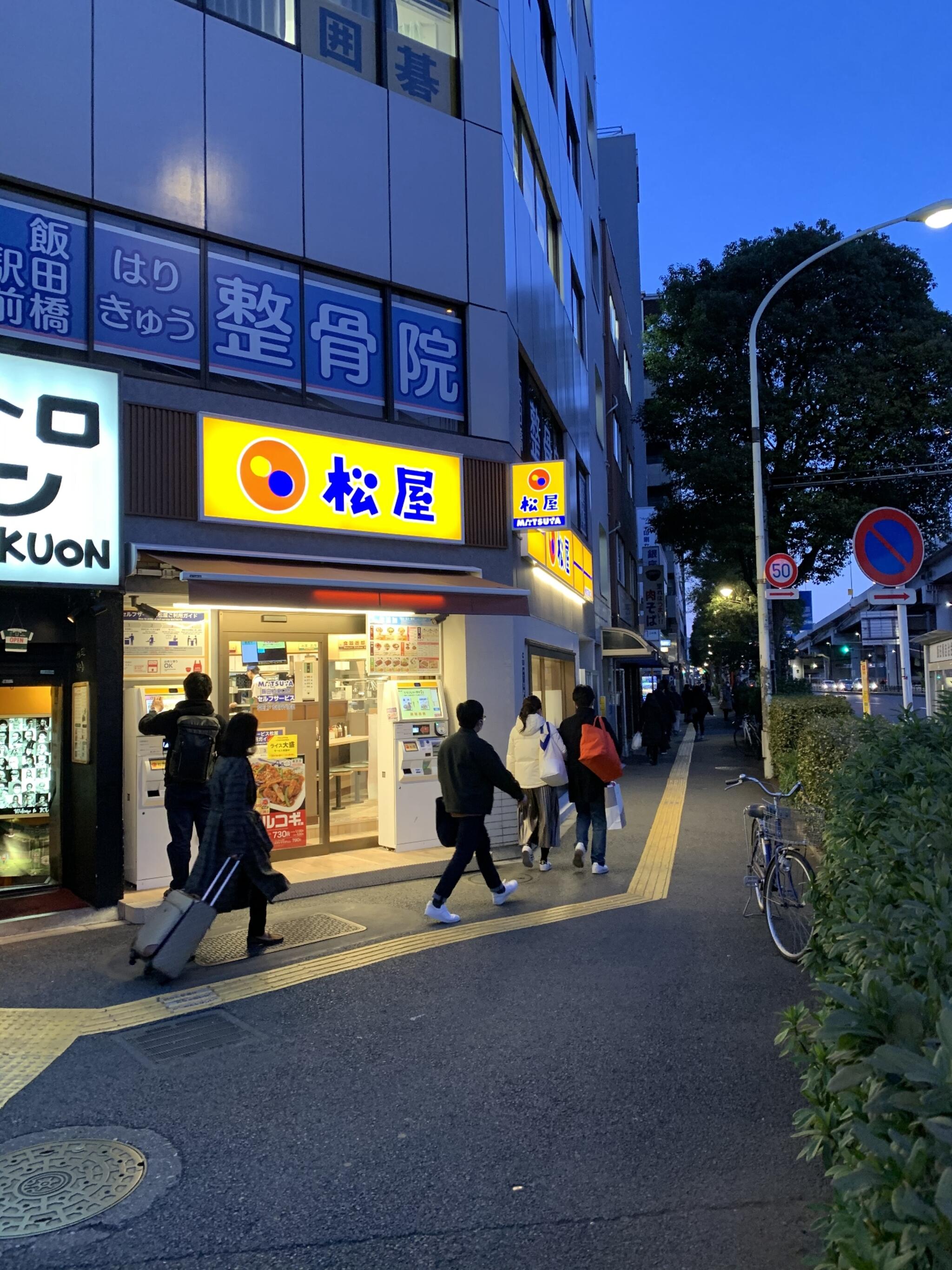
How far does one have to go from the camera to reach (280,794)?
925 cm

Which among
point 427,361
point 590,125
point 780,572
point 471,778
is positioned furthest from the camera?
point 590,125

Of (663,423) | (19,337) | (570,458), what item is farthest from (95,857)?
(663,423)

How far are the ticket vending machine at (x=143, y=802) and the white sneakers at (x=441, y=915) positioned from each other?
2492 mm

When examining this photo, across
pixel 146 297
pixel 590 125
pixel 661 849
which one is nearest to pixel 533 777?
pixel 661 849

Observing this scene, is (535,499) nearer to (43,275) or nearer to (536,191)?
(43,275)

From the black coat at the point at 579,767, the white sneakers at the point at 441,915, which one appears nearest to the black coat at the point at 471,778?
the white sneakers at the point at 441,915

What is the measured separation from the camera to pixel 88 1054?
4707mm

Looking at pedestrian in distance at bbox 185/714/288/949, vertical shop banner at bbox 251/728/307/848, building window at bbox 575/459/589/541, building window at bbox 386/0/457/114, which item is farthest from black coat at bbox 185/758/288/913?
building window at bbox 575/459/589/541

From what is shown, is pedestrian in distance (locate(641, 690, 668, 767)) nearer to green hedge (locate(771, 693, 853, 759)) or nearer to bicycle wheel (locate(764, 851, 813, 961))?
green hedge (locate(771, 693, 853, 759))

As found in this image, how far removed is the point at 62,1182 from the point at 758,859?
5.07 metres

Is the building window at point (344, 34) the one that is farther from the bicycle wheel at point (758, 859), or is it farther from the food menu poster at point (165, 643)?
the bicycle wheel at point (758, 859)

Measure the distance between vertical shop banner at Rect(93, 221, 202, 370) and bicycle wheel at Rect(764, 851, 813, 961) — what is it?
6738 millimetres

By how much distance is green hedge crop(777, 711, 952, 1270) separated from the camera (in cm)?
137

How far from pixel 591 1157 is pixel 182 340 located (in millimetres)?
7654
